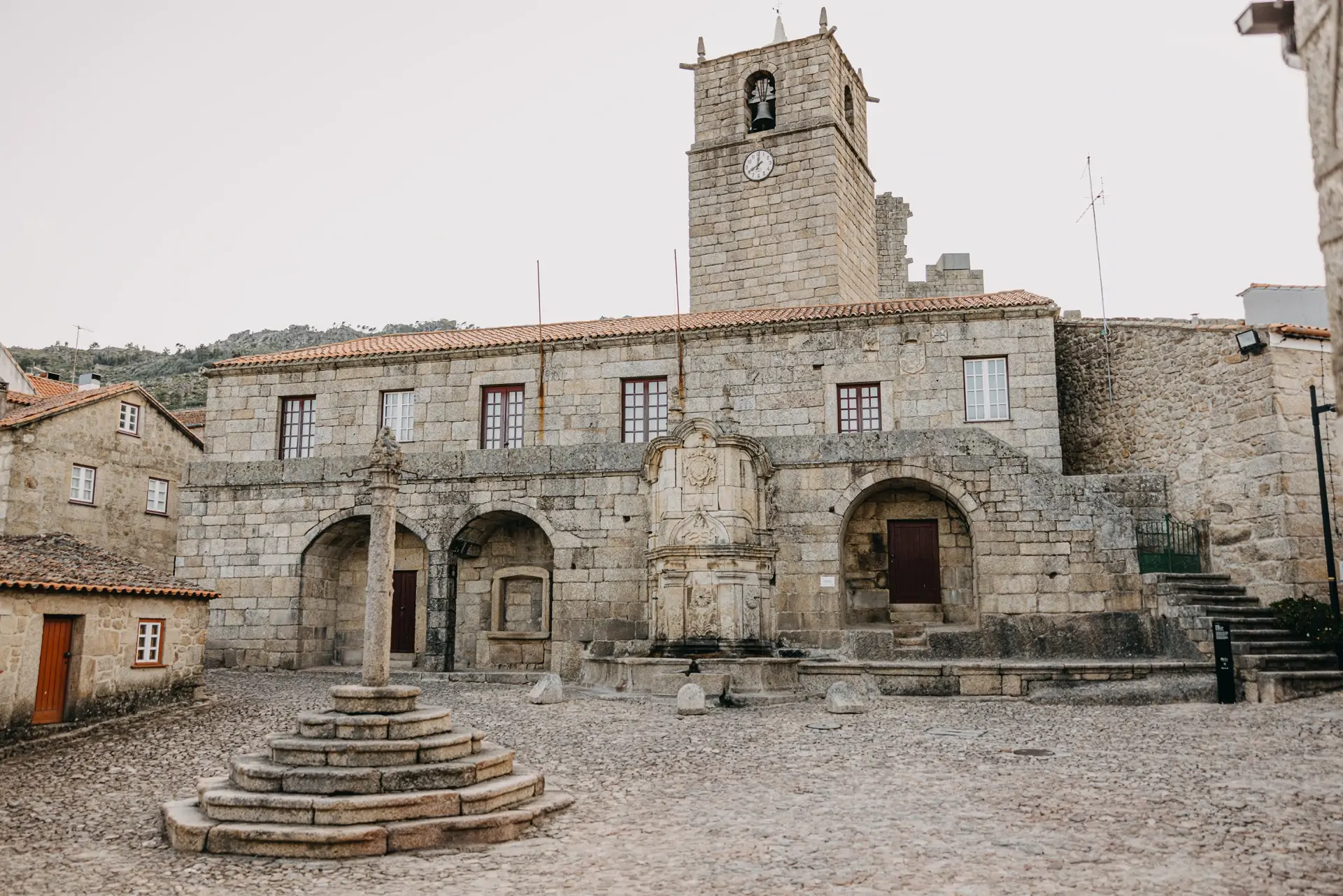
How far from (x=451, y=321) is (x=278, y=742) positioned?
5071cm

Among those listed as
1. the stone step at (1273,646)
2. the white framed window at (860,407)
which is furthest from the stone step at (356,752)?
the white framed window at (860,407)

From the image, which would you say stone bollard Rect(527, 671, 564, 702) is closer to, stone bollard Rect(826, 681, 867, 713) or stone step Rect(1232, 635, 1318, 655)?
stone bollard Rect(826, 681, 867, 713)

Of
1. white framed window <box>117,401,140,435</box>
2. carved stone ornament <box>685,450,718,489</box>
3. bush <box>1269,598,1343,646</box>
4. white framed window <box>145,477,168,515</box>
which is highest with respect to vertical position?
white framed window <box>117,401,140,435</box>

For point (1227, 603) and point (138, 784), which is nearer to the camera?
point (138, 784)

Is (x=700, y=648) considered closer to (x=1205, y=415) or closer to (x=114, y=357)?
(x=1205, y=415)

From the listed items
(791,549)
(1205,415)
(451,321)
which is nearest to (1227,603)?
(1205,415)

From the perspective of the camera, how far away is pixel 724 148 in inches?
1015

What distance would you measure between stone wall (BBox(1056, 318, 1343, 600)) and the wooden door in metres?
15.2

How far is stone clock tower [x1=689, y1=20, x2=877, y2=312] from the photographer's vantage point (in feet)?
80.1

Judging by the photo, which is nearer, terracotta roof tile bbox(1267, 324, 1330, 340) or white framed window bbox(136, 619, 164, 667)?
white framed window bbox(136, 619, 164, 667)

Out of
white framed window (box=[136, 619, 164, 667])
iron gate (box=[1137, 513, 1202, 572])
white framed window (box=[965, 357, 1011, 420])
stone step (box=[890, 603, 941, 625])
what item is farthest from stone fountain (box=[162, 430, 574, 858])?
white framed window (box=[965, 357, 1011, 420])

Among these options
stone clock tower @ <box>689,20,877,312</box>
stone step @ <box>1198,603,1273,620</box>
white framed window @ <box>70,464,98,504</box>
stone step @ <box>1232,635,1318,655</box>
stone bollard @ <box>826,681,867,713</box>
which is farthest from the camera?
stone clock tower @ <box>689,20,877,312</box>

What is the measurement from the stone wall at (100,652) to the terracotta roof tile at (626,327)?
789 cm

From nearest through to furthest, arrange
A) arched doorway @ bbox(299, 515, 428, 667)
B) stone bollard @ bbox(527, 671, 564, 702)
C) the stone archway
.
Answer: stone bollard @ bbox(527, 671, 564, 702), the stone archway, arched doorway @ bbox(299, 515, 428, 667)
